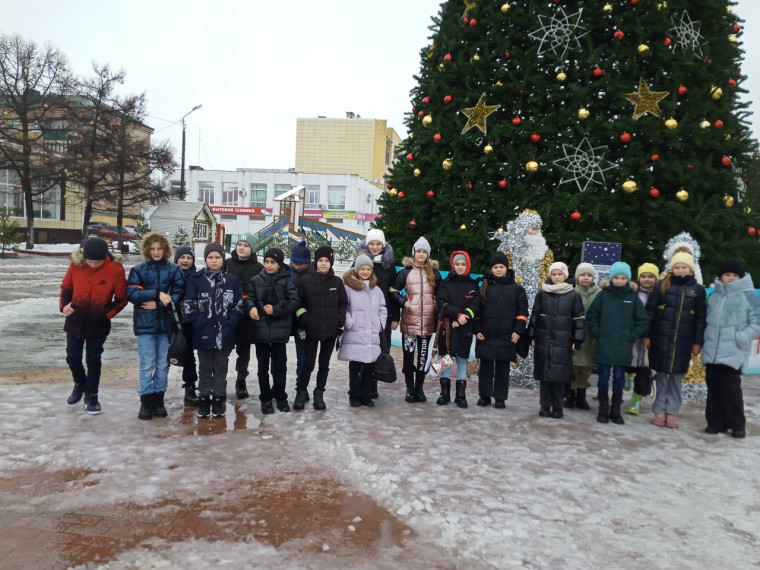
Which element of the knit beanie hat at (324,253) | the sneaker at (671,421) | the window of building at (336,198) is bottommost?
the sneaker at (671,421)

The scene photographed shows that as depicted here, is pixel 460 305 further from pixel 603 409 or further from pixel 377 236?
pixel 603 409

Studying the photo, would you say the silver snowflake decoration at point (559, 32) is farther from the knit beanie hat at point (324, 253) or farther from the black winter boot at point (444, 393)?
the black winter boot at point (444, 393)

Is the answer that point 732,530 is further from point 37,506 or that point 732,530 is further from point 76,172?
point 76,172

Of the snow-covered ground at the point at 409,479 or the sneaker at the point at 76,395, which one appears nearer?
the snow-covered ground at the point at 409,479

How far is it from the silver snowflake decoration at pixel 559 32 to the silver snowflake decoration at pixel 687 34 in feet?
3.95

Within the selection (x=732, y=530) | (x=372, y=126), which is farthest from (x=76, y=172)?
(x=372, y=126)

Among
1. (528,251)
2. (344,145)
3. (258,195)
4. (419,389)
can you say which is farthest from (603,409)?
(344,145)

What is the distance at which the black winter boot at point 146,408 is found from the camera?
17.4 feet

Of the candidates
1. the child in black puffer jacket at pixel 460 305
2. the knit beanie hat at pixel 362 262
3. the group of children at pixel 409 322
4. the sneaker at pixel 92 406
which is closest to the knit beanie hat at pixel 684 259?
the group of children at pixel 409 322

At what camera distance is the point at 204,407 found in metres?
5.49

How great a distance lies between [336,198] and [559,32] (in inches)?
2037

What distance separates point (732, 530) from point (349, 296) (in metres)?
3.95

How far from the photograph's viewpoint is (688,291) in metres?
5.69

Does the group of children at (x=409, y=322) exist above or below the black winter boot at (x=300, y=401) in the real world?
above
